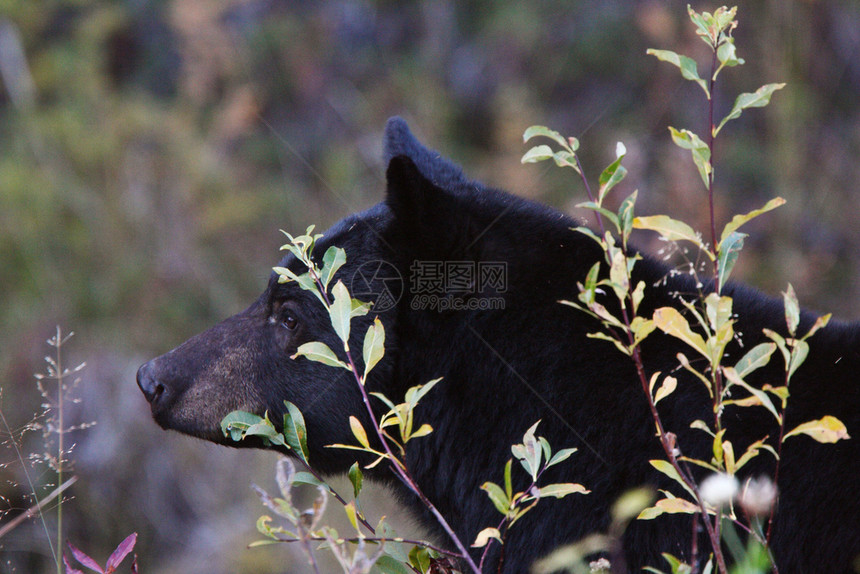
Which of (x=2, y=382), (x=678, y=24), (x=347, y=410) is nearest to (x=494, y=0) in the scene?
(x=678, y=24)

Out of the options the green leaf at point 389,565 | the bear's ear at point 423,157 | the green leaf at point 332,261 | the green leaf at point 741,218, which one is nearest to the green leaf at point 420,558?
the green leaf at point 389,565

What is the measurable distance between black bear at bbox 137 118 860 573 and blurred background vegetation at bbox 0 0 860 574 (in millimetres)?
2141

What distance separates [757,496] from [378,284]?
1.15 m

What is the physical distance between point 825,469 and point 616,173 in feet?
2.54

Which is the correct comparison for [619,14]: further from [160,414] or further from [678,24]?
[160,414]

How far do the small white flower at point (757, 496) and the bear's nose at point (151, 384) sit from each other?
164cm

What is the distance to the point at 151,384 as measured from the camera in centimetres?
253

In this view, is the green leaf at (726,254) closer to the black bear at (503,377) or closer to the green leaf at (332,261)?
the black bear at (503,377)

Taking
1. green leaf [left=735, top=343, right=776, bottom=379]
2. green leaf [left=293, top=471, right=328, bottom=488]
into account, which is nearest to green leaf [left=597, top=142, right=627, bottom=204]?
green leaf [left=735, top=343, right=776, bottom=379]

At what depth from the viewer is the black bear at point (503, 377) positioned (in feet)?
6.14

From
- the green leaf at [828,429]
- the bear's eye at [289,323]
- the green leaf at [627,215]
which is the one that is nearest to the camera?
the green leaf at [828,429]

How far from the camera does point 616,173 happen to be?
1.76m

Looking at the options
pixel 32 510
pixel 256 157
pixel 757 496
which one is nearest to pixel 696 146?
pixel 757 496

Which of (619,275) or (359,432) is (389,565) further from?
(619,275)
